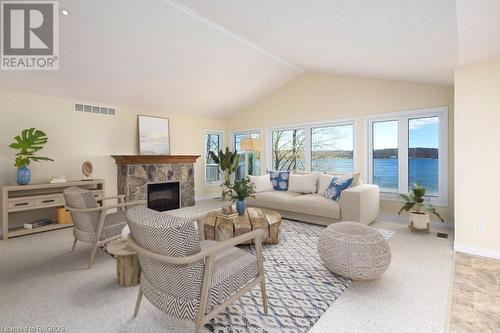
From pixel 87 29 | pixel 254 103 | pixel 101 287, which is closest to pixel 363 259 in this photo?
pixel 101 287

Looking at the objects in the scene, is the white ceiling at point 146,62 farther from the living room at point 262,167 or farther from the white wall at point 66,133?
the white wall at point 66,133

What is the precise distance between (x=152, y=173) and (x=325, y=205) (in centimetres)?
385

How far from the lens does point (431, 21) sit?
219cm

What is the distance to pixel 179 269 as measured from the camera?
1.46 meters

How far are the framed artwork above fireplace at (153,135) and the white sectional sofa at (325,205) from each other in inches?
105

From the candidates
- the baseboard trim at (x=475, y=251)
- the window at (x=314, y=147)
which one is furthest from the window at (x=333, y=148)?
the baseboard trim at (x=475, y=251)

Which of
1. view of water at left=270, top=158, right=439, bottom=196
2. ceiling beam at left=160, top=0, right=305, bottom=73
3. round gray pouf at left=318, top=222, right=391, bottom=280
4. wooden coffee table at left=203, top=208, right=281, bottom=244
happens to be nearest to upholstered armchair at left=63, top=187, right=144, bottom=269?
wooden coffee table at left=203, top=208, right=281, bottom=244

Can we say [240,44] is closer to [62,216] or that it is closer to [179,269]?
[179,269]

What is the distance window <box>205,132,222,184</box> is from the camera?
7.24 m

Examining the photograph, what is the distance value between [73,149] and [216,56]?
328 centimetres

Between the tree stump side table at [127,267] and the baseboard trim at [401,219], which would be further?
the baseboard trim at [401,219]

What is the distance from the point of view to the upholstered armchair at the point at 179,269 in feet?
4.62

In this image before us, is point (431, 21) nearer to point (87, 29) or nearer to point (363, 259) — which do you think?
point (363, 259)

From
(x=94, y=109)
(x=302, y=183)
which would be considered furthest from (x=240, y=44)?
(x=94, y=109)
